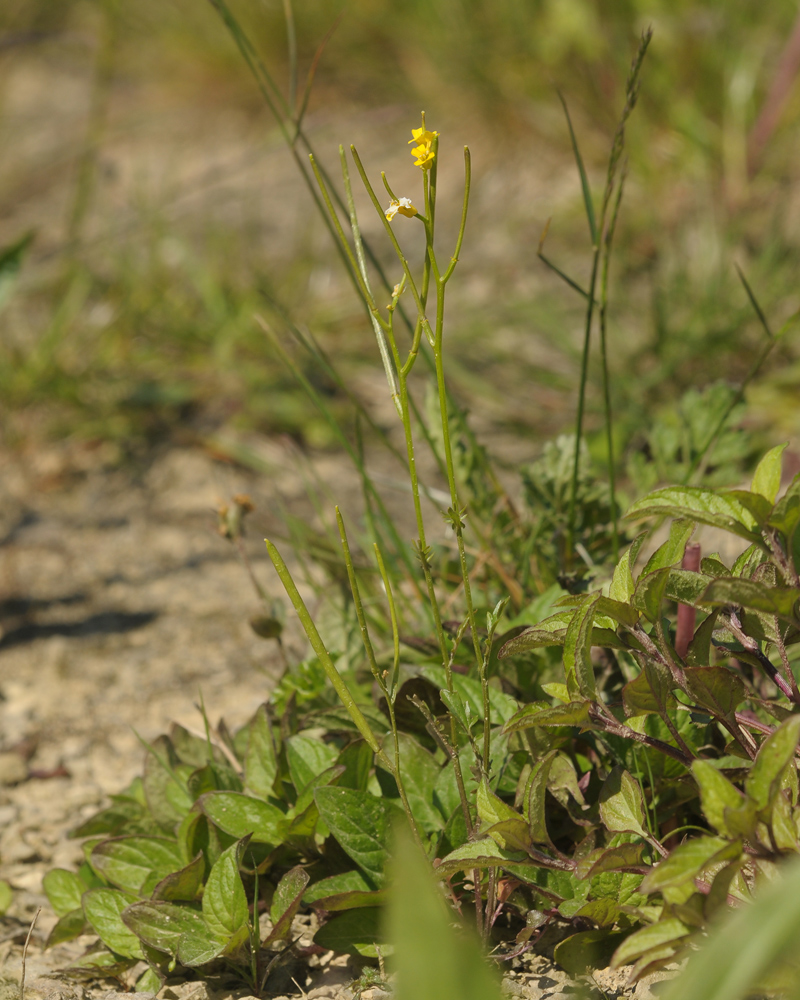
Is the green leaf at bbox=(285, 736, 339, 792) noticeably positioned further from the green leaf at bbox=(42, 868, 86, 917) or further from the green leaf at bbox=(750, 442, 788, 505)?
the green leaf at bbox=(750, 442, 788, 505)

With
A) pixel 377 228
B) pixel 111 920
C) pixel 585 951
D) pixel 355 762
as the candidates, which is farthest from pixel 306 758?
pixel 377 228

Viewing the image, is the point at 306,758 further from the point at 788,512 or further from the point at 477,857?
the point at 788,512

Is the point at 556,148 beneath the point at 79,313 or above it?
above

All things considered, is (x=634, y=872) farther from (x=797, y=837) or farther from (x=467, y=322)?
(x=467, y=322)

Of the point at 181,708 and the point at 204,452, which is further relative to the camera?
the point at 204,452

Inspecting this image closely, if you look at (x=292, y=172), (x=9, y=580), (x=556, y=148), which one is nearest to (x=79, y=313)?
(x=9, y=580)

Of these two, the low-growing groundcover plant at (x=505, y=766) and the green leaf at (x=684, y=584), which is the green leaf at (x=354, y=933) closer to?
the low-growing groundcover plant at (x=505, y=766)

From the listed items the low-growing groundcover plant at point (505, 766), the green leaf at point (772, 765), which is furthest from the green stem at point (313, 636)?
the green leaf at point (772, 765)

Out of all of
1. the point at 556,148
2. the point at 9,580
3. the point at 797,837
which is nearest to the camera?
the point at 797,837

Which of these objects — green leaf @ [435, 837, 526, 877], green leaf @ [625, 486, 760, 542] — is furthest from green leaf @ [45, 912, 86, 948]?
green leaf @ [625, 486, 760, 542]
